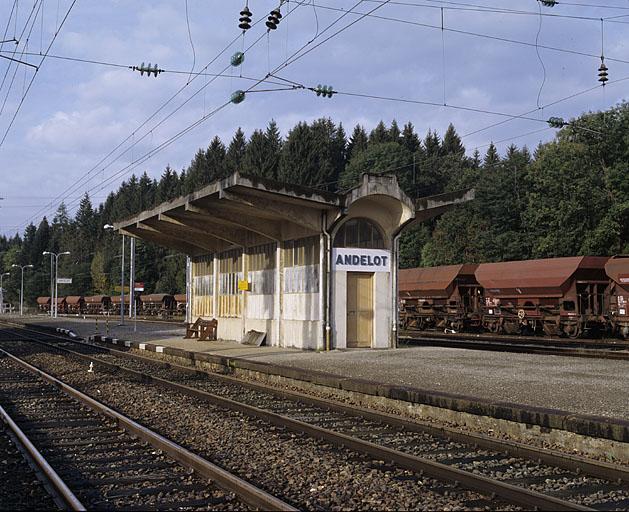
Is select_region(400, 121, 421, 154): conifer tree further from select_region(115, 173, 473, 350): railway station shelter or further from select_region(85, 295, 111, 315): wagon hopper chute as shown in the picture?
select_region(115, 173, 473, 350): railway station shelter

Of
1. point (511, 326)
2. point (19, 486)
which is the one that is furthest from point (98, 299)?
point (19, 486)

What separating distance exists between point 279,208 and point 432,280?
1731 centimetres

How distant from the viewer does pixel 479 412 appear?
9.61m

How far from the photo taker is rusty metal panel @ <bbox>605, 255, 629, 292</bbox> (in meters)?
26.6

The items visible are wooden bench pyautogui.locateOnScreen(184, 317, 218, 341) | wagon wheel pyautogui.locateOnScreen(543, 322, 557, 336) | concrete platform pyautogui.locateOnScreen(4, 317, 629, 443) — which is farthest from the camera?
wagon wheel pyautogui.locateOnScreen(543, 322, 557, 336)

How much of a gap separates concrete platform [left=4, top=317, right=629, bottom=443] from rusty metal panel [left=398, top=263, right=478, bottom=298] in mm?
13940

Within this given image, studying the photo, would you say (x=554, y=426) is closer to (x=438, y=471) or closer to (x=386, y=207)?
(x=438, y=471)

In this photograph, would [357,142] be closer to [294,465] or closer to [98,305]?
[98,305]

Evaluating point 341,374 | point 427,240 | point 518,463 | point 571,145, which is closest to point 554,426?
point 518,463

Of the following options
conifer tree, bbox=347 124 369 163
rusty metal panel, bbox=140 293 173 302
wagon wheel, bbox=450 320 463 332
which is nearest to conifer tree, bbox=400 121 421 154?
conifer tree, bbox=347 124 369 163

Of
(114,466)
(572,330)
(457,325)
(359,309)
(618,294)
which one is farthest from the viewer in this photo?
(457,325)

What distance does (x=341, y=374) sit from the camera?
551 inches

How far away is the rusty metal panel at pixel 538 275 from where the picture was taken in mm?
27609

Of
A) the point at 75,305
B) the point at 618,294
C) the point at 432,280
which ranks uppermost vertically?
the point at 432,280
